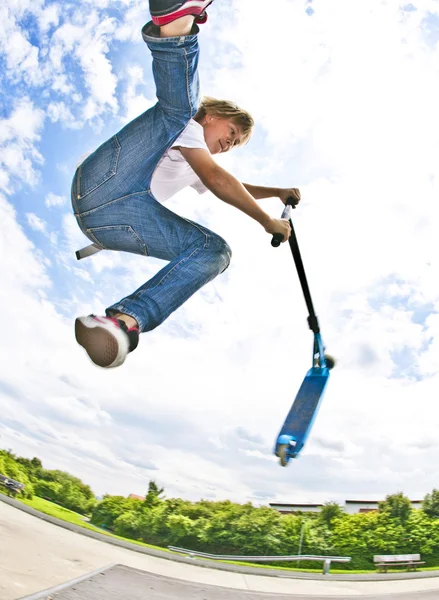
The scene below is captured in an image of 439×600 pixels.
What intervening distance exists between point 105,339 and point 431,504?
29.9 m

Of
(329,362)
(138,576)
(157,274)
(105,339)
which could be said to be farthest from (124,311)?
(138,576)

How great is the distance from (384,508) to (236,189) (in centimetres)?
2880

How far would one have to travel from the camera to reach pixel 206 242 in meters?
1.91

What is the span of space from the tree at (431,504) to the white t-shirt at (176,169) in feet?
94.8

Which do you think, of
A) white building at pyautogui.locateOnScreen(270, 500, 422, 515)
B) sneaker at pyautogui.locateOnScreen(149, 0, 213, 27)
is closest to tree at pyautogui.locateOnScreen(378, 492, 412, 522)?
white building at pyautogui.locateOnScreen(270, 500, 422, 515)

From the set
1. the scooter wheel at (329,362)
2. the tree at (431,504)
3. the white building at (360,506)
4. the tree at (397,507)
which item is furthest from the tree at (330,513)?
the scooter wheel at (329,362)

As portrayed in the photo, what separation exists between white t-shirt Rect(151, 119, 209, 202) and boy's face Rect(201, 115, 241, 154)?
0.58 feet

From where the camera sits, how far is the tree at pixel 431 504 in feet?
81.6

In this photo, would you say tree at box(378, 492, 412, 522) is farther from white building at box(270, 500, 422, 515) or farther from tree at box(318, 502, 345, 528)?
white building at box(270, 500, 422, 515)

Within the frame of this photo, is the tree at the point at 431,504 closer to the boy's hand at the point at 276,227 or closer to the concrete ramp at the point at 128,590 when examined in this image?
the concrete ramp at the point at 128,590

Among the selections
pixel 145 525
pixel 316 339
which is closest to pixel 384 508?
pixel 145 525

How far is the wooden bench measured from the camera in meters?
22.0

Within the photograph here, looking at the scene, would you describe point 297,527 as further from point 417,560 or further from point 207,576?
point 207,576

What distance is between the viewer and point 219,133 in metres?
2.07
